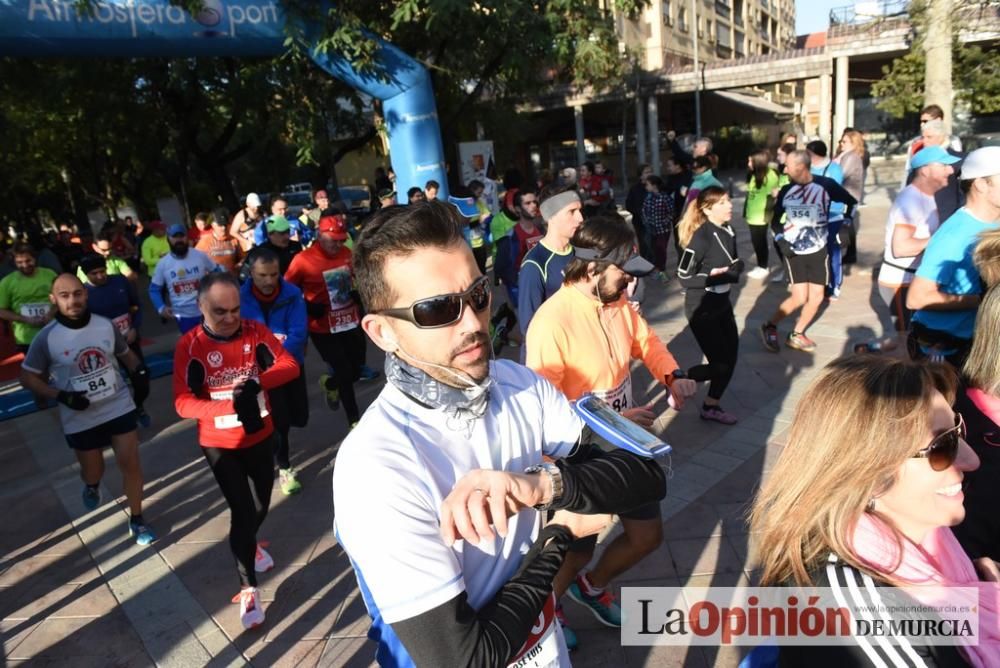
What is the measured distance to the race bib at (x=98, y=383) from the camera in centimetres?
396

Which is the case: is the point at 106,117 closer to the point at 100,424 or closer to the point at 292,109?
the point at 292,109

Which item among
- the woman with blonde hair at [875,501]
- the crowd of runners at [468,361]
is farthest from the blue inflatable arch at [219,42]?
the woman with blonde hair at [875,501]

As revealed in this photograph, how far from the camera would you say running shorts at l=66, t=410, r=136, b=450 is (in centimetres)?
405

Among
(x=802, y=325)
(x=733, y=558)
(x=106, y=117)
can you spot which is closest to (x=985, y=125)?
(x=802, y=325)

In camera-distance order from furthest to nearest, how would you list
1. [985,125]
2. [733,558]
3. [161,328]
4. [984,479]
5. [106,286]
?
[985,125] → [161,328] → [106,286] → [733,558] → [984,479]

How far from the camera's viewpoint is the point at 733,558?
3.40 meters

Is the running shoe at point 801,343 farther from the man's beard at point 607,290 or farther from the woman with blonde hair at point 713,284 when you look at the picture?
the man's beard at point 607,290

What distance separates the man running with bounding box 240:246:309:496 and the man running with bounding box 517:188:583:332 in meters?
1.66

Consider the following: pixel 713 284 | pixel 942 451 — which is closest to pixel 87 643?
pixel 942 451

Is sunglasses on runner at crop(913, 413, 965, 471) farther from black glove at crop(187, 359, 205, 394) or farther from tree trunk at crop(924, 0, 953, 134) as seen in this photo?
tree trunk at crop(924, 0, 953, 134)

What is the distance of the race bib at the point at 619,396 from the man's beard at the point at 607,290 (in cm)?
42

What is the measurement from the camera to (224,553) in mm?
4020

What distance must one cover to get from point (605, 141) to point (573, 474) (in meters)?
38.4

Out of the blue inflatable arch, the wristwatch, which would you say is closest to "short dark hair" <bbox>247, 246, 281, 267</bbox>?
the wristwatch
